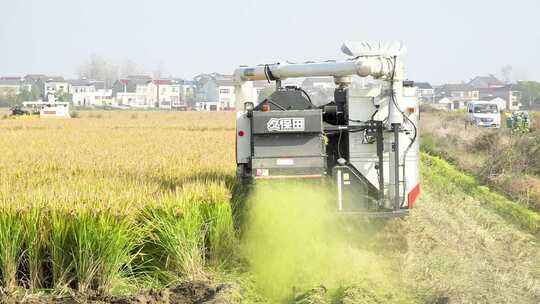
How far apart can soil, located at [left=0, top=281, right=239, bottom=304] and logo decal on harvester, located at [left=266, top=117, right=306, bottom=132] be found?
9.73 ft

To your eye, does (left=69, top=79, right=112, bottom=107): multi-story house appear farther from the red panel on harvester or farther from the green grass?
the red panel on harvester

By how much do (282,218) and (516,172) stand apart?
15438mm

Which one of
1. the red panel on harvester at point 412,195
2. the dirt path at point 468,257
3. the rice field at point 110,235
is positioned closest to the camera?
the rice field at point 110,235

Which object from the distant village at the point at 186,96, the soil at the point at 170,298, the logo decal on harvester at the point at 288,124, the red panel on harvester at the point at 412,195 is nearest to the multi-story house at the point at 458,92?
the distant village at the point at 186,96

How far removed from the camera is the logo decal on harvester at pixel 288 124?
11.2 m

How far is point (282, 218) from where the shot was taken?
36.3 feet

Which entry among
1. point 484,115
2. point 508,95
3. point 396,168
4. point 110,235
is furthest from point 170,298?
point 508,95

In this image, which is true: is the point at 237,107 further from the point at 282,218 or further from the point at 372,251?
the point at 372,251

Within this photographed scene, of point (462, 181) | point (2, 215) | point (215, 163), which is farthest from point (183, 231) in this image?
point (462, 181)

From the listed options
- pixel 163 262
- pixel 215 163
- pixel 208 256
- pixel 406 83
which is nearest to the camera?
pixel 163 262

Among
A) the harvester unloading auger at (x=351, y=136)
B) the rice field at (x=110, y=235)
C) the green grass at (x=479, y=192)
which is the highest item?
the harvester unloading auger at (x=351, y=136)

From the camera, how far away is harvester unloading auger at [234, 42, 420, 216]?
11242 mm

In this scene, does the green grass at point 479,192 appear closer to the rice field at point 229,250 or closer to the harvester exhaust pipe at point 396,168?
the rice field at point 229,250

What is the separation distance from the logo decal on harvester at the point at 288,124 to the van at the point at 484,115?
1639 inches
